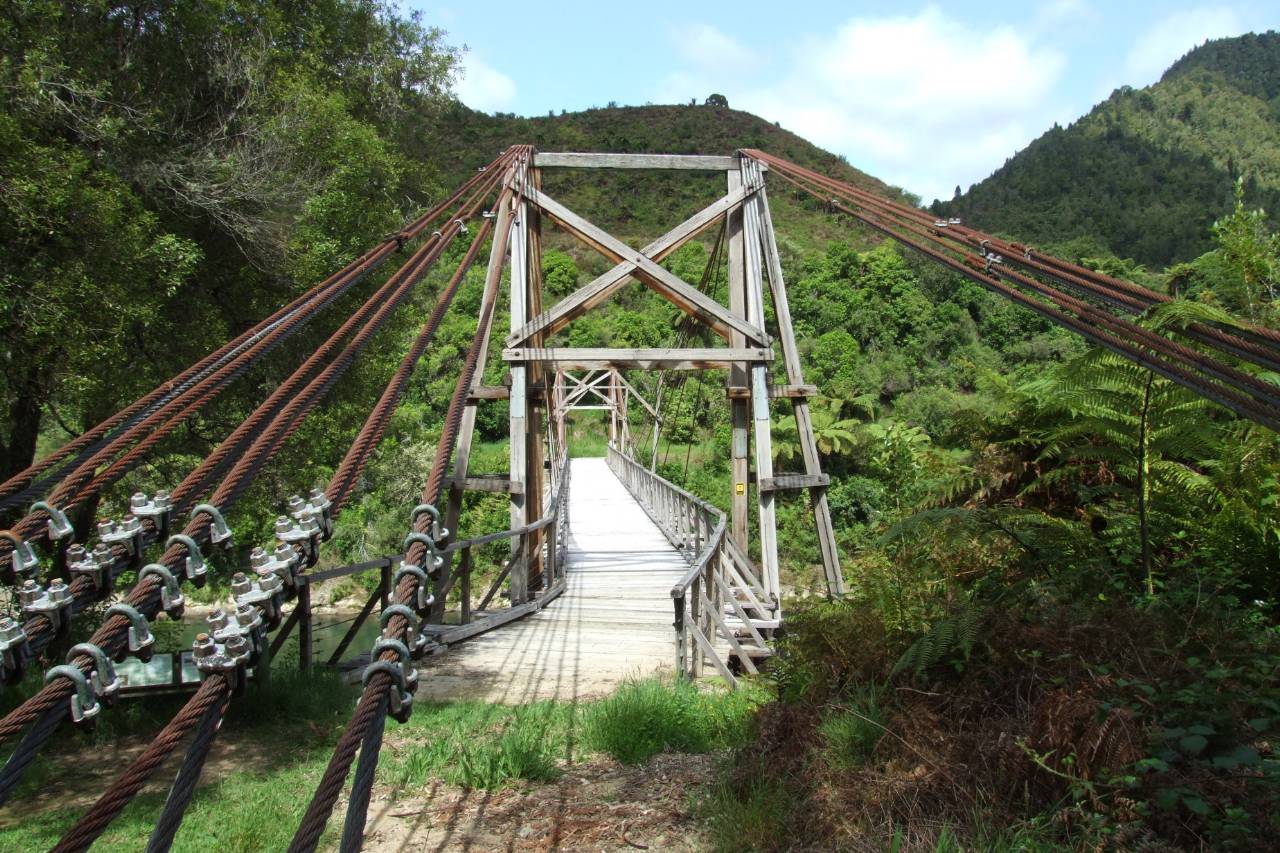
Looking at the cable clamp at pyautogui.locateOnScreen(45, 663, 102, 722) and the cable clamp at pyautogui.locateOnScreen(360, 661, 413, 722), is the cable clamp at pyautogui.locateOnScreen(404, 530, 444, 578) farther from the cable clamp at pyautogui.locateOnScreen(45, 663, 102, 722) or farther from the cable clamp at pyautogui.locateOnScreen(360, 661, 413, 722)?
the cable clamp at pyautogui.locateOnScreen(45, 663, 102, 722)

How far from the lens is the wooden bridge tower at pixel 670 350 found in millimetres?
7469

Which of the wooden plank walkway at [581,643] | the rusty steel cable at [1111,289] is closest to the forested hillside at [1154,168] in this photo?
the wooden plank walkway at [581,643]

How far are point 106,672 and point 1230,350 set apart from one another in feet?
8.49

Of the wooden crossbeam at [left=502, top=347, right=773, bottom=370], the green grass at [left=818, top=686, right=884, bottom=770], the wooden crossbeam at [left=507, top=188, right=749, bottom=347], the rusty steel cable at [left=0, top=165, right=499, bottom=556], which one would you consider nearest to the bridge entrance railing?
the wooden crossbeam at [left=502, top=347, right=773, bottom=370]

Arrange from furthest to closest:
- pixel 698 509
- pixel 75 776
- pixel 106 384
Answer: pixel 698 509
pixel 106 384
pixel 75 776

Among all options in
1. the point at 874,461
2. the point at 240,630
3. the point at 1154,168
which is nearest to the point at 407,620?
the point at 240,630

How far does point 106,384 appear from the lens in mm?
5359

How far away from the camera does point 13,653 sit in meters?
1.85

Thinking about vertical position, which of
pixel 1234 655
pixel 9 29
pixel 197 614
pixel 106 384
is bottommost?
pixel 197 614

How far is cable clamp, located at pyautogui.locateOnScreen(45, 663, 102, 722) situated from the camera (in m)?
1.56

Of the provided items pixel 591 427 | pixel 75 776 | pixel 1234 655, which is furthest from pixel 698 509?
pixel 591 427

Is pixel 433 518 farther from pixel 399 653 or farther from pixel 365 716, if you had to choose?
pixel 365 716

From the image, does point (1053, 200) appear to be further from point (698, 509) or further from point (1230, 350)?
A: point (1230, 350)

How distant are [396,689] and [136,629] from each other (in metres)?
0.52
